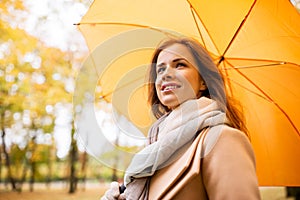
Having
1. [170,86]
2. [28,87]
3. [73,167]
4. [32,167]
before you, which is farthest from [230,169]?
[32,167]

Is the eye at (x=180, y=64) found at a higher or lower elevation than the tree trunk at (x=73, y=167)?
higher

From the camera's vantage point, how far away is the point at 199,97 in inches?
38.5

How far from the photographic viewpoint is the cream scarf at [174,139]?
32.8 inches

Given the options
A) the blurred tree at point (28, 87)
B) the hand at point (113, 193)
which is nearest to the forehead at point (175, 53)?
the hand at point (113, 193)

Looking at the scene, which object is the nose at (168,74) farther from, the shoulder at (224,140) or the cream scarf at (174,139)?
the shoulder at (224,140)

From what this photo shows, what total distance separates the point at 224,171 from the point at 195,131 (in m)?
0.13

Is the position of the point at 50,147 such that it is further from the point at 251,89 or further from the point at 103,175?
the point at 251,89

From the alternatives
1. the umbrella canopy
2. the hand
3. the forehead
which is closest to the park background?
the umbrella canopy

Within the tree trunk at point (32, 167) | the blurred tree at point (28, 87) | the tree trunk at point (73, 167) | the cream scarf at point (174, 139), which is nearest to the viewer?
the cream scarf at point (174, 139)

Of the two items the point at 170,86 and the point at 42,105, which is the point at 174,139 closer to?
the point at 170,86

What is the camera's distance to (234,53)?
133 cm

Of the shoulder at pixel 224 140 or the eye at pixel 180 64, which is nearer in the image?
the shoulder at pixel 224 140

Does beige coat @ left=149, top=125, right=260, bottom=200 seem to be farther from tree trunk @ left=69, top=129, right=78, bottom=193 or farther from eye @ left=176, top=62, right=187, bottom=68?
tree trunk @ left=69, top=129, right=78, bottom=193

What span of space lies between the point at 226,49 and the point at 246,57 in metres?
0.08
